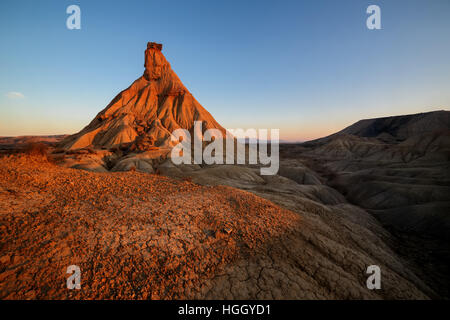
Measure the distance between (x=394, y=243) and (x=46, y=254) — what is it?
61.8 ft

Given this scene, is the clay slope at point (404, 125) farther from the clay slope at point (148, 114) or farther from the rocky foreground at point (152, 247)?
the rocky foreground at point (152, 247)

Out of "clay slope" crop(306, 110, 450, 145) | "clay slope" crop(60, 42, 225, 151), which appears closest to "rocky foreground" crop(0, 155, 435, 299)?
"clay slope" crop(60, 42, 225, 151)

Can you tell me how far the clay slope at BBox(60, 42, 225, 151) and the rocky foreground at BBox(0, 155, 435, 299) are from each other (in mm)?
32829

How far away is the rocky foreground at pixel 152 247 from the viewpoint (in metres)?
2.79

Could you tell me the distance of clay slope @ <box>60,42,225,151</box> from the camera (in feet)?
132

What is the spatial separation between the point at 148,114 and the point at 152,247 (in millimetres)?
54943

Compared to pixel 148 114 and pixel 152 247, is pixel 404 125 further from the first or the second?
pixel 152 247

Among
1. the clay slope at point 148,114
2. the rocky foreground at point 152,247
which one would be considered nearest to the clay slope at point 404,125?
the clay slope at point 148,114

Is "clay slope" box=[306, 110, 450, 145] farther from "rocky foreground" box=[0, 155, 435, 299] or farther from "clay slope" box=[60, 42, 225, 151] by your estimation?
"rocky foreground" box=[0, 155, 435, 299]

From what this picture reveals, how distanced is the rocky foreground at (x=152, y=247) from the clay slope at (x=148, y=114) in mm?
32829

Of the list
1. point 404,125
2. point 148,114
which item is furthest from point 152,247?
point 404,125

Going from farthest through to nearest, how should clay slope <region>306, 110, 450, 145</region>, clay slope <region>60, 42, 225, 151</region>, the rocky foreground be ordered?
clay slope <region>306, 110, 450, 145</region>
clay slope <region>60, 42, 225, 151</region>
the rocky foreground

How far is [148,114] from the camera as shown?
168 feet
